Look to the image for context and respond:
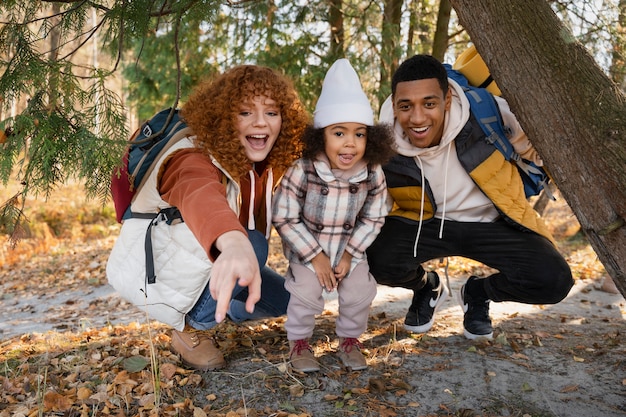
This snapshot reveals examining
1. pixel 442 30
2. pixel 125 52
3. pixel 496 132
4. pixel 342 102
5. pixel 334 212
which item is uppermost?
pixel 442 30

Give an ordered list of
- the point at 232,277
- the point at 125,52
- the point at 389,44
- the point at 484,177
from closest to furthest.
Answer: the point at 232,277 < the point at 484,177 < the point at 125,52 < the point at 389,44

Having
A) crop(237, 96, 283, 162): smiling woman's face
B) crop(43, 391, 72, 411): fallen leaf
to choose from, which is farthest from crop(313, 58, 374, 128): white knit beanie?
crop(43, 391, 72, 411): fallen leaf

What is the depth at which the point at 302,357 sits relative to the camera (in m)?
2.77

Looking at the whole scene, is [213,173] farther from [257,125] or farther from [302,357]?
[302,357]

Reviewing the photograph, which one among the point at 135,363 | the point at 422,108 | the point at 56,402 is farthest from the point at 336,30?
the point at 56,402

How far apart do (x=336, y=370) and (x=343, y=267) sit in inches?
21.8

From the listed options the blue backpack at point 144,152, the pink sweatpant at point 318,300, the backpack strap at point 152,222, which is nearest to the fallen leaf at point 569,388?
the pink sweatpant at point 318,300

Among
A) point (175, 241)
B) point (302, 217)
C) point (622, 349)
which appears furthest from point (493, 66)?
point (622, 349)

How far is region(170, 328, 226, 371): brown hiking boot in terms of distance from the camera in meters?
2.79

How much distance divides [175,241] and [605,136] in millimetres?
2076

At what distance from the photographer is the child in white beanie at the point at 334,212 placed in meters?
2.82

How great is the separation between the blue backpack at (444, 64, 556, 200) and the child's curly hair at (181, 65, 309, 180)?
1077 mm

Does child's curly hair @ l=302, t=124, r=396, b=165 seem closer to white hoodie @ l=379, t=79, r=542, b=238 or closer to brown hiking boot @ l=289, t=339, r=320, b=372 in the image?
white hoodie @ l=379, t=79, r=542, b=238

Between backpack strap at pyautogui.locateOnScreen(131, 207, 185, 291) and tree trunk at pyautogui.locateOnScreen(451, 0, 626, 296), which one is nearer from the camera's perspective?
tree trunk at pyautogui.locateOnScreen(451, 0, 626, 296)
